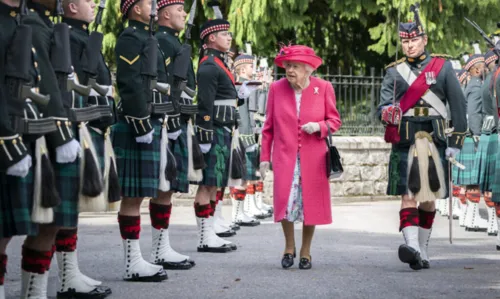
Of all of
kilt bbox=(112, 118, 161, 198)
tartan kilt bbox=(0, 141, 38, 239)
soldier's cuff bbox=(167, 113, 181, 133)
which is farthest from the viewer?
soldier's cuff bbox=(167, 113, 181, 133)

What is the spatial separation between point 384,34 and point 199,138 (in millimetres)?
9980

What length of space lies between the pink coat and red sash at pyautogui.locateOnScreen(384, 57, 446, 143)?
1.61ft

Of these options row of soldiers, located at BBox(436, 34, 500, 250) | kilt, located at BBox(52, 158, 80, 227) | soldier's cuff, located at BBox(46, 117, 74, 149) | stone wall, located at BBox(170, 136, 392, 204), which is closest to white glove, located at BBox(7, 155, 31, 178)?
soldier's cuff, located at BBox(46, 117, 74, 149)

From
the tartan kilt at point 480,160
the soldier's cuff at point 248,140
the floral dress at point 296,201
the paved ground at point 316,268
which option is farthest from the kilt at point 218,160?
the tartan kilt at point 480,160

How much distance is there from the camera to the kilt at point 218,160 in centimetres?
1084

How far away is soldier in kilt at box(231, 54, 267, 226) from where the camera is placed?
46.9 ft

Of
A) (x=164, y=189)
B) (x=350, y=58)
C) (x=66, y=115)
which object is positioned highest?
(x=350, y=58)

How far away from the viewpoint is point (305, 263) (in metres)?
9.32

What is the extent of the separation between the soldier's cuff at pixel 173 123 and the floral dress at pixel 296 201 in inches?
43.8

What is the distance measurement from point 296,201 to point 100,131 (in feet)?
8.50

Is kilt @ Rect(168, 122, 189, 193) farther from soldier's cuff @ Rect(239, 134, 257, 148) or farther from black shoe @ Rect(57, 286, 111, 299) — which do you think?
soldier's cuff @ Rect(239, 134, 257, 148)

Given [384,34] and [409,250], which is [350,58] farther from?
[409,250]

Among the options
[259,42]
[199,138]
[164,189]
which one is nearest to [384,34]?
[259,42]

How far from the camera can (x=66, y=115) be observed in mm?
6203
